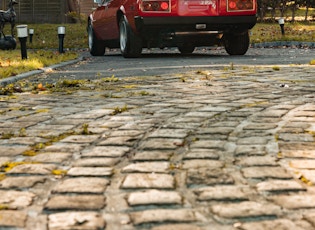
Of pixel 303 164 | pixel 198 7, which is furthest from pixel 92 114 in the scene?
pixel 198 7

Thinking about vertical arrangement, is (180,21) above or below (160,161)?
above

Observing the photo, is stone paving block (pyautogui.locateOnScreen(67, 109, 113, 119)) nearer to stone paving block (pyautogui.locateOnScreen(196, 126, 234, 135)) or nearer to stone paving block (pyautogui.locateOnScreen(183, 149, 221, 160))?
stone paving block (pyautogui.locateOnScreen(196, 126, 234, 135))

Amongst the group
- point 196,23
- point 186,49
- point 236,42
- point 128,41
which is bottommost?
point 186,49

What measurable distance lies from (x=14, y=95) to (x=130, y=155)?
4093 mm

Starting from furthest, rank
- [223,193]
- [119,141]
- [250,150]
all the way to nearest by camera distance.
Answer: [119,141] < [250,150] < [223,193]

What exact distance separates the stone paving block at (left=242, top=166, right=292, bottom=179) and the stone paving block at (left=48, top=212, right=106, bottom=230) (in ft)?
3.39

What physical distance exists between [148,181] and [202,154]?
2.41ft

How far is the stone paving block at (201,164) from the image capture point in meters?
3.97

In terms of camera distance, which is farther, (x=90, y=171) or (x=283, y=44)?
(x=283, y=44)

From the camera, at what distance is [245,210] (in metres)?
3.09

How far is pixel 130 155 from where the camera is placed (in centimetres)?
434

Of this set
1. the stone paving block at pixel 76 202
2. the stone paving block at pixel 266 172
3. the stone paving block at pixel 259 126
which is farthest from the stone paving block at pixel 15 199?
the stone paving block at pixel 259 126

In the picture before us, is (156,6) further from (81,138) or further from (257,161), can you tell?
(257,161)

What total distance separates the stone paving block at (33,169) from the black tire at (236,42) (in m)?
10.7
